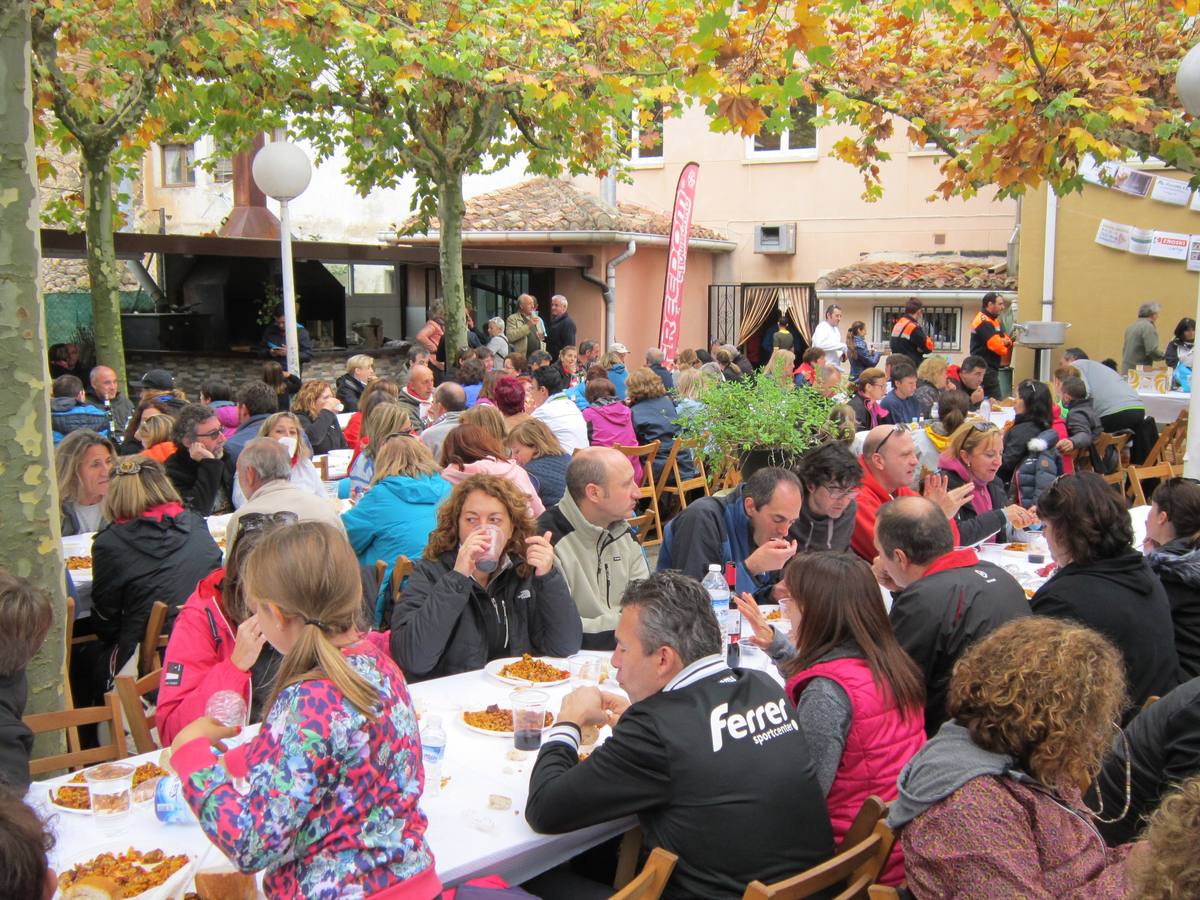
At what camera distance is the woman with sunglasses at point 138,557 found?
4.76 meters

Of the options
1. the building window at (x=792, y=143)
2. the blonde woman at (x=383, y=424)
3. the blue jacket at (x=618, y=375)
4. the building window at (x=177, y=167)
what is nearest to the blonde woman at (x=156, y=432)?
the blonde woman at (x=383, y=424)

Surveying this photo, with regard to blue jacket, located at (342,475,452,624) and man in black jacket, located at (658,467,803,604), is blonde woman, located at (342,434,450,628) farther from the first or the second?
man in black jacket, located at (658,467,803,604)

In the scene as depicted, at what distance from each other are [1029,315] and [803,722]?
49.9 feet

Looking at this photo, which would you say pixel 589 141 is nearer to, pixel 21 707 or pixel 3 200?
pixel 3 200

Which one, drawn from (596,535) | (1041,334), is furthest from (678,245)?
(596,535)

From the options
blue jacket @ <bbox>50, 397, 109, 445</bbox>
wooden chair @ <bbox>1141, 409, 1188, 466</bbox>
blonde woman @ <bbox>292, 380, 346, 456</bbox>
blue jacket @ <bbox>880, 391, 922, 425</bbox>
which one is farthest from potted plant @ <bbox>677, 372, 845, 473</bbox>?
wooden chair @ <bbox>1141, 409, 1188, 466</bbox>

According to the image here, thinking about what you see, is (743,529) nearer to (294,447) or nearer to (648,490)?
(294,447)

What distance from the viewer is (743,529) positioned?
15.9ft

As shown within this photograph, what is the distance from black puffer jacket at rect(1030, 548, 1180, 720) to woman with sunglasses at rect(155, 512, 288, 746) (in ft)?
8.71

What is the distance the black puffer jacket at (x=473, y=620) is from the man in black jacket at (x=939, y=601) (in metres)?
1.22

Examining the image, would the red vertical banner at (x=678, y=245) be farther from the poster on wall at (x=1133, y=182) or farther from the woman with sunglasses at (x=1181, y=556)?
the woman with sunglasses at (x=1181, y=556)

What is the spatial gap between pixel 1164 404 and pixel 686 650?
11.1 metres

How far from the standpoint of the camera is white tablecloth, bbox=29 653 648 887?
104 inches

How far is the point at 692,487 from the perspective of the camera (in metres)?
9.07
